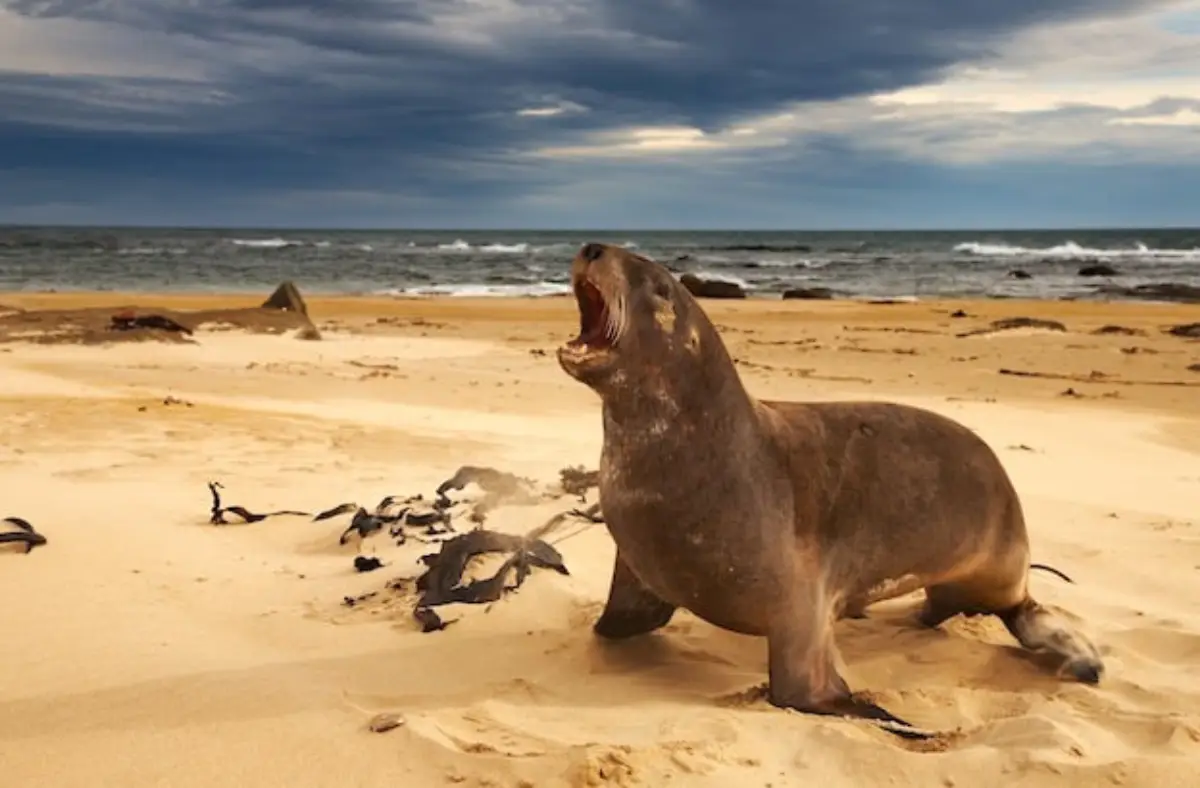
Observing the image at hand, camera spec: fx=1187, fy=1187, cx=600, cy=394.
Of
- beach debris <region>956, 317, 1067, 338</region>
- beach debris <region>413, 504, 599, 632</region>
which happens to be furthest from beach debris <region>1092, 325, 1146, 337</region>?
beach debris <region>413, 504, 599, 632</region>

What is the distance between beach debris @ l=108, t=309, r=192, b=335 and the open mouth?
12.3 m

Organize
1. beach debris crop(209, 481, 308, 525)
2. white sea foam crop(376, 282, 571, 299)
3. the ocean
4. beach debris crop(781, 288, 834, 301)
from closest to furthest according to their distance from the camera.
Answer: beach debris crop(209, 481, 308, 525)
beach debris crop(781, 288, 834, 301)
white sea foam crop(376, 282, 571, 299)
the ocean

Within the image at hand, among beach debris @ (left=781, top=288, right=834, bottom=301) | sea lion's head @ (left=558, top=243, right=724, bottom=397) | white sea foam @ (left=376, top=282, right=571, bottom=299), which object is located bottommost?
white sea foam @ (left=376, top=282, right=571, bottom=299)

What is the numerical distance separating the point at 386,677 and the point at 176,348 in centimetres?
1105

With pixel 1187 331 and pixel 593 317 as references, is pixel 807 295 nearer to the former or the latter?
pixel 1187 331

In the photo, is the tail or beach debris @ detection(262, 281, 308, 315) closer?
the tail

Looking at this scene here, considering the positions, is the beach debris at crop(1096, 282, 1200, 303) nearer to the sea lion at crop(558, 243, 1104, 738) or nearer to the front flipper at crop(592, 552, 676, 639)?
the sea lion at crop(558, 243, 1104, 738)

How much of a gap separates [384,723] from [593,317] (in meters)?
1.37

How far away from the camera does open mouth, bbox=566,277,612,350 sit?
3641 millimetres

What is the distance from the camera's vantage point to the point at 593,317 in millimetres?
3744

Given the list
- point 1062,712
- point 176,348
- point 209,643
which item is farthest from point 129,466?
point 176,348

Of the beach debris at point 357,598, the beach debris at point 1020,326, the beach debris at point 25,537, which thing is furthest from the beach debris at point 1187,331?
the beach debris at point 25,537

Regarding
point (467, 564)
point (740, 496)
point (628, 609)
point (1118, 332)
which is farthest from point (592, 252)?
point (1118, 332)

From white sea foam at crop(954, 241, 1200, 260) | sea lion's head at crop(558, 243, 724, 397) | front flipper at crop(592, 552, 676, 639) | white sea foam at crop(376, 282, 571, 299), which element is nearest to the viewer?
sea lion's head at crop(558, 243, 724, 397)
